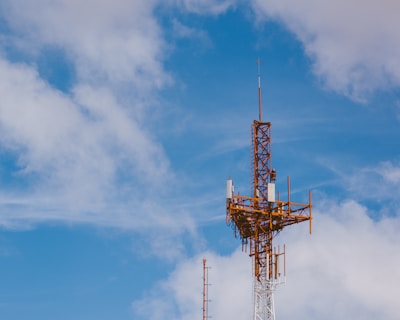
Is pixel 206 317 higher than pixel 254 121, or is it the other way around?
pixel 254 121

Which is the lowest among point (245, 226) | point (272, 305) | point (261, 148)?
point (272, 305)

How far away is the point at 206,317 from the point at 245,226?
13993 millimetres

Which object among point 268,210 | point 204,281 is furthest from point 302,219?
point 204,281

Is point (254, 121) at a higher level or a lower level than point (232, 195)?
higher

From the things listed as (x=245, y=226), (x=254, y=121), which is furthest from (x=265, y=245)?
(x=254, y=121)

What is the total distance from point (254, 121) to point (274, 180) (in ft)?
29.9

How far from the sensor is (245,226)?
17350 cm

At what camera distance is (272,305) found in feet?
552

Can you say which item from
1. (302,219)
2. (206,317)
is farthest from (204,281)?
(302,219)

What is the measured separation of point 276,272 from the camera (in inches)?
6732

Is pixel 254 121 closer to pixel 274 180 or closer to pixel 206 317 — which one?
pixel 274 180

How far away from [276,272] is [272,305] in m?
5.03

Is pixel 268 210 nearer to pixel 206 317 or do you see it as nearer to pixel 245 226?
pixel 245 226

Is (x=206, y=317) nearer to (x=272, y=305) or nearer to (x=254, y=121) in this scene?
(x=272, y=305)
